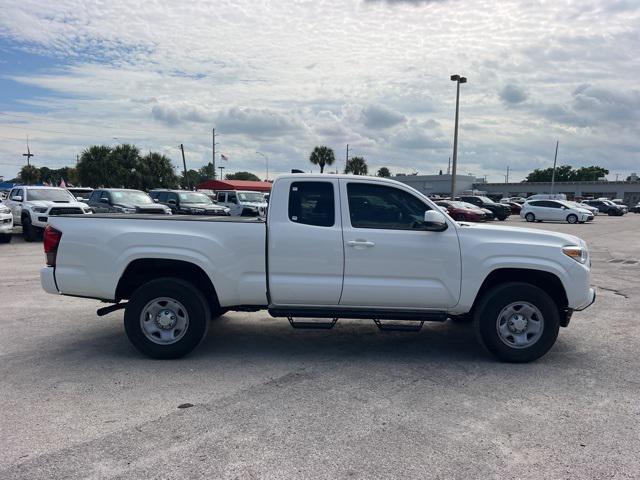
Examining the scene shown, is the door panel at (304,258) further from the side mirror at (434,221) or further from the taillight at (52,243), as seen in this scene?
the taillight at (52,243)

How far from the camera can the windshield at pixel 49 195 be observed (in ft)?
58.2

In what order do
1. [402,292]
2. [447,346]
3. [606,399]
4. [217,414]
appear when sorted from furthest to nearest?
[447,346]
[402,292]
[606,399]
[217,414]

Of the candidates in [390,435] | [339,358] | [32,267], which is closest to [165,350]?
[339,358]

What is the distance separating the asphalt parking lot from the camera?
3.41m

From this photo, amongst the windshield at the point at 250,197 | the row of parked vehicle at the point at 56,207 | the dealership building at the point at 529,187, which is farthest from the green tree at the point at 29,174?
the row of parked vehicle at the point at 56,207

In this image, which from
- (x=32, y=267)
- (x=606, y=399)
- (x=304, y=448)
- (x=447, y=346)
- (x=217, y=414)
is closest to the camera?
(x=304, y=448)

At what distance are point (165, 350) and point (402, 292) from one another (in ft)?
8.28

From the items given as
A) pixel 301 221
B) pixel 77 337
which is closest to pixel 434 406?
pixel 301 221

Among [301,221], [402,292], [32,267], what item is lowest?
[32,267]

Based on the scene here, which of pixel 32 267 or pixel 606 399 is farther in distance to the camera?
pixel 32 267

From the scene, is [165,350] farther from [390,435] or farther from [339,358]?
[390,435]

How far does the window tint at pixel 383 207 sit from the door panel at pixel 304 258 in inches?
9.1

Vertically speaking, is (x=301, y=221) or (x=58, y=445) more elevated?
(x=301, y=221)

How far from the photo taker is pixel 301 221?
5.34 metres
